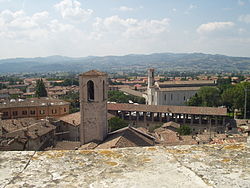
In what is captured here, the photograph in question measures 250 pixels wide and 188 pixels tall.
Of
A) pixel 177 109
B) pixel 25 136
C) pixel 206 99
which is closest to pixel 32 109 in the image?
pixel 25 136

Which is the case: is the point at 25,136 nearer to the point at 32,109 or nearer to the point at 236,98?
the point at 32,109

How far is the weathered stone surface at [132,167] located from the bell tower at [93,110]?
16.3m

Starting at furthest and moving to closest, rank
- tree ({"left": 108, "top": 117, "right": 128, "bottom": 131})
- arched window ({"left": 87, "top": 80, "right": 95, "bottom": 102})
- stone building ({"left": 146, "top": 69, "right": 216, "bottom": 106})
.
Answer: stone building ({"left": 146, "top": 69, "right": 216, "bottom": 106}), tree ({"left": 108, "top": 117, "right": 128, "bottom": 131}), arched window ({"left": 87, "top": 80, "right": 95, "bottom": 102})

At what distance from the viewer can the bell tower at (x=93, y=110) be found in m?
19.3

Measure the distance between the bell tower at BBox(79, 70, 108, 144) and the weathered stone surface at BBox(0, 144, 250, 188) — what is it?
1626 centimetres

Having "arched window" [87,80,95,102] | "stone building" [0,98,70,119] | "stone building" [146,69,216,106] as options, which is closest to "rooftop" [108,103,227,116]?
"stone building" [0,98,70,119]

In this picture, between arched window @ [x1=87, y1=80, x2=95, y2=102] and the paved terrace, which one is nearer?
arched window @ [x1=87, y1=80, x2=95, y2=102]

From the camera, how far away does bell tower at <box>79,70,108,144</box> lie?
760 inches

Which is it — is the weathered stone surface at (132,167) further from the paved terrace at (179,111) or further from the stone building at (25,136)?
the paved terrace at (179,111)

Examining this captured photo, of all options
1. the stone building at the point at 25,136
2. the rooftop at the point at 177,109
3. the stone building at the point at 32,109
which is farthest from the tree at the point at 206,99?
the stone building at the point at 25,136

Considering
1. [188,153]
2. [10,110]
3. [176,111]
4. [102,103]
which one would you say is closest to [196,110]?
[176,111]

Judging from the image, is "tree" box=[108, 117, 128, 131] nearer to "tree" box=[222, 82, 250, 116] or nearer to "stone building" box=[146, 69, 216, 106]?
"tree" box=[222, 82, 250, 116]

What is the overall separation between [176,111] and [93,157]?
34.3m

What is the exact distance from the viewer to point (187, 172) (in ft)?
8.27
